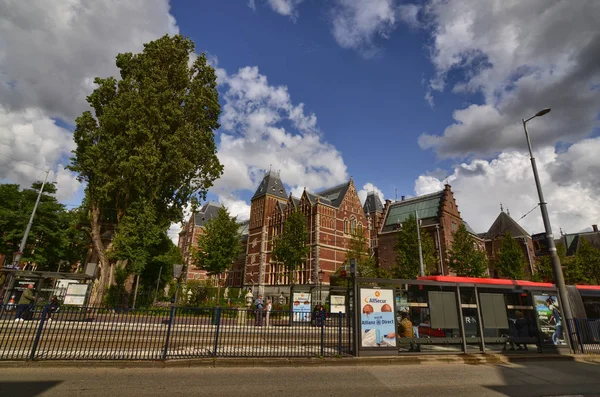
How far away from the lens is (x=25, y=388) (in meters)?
6.29

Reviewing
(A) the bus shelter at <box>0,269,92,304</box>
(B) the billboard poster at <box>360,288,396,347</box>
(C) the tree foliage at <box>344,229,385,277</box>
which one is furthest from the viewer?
(C) the tree foliage at <box>344,229,385,277</box>

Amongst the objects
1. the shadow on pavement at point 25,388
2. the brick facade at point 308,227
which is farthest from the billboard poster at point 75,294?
the brick facade at point 308,227

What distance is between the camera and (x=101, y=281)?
70.5 feet

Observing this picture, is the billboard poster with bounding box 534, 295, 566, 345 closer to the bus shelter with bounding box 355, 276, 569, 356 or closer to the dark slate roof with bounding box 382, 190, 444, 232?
the bus shelter with bounding box 355, 276, 569, 356

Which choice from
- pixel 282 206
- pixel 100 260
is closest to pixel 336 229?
pixel 282 206

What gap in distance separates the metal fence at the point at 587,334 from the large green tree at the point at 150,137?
2463cm

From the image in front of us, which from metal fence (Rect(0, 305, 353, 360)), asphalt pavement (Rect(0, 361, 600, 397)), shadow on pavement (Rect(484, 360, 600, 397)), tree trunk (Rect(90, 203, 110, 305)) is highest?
tree trunk (Rect(90, 203, 110, 305))

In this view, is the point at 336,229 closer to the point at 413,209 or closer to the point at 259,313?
the point at 413,209

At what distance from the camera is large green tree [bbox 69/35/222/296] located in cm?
2205

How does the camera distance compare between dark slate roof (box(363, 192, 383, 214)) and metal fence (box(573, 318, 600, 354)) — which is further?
dark slate roof (box(363, 192, 383, 214))

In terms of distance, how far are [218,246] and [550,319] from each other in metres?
30.9

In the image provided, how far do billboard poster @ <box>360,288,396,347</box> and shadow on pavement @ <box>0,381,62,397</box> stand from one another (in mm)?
8697

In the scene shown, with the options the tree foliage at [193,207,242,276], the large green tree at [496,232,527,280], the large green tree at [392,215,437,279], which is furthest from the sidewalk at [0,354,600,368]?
the large green tree at [496,232,527,280]

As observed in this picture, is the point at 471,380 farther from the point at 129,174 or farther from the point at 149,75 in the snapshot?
the point at 149,75
